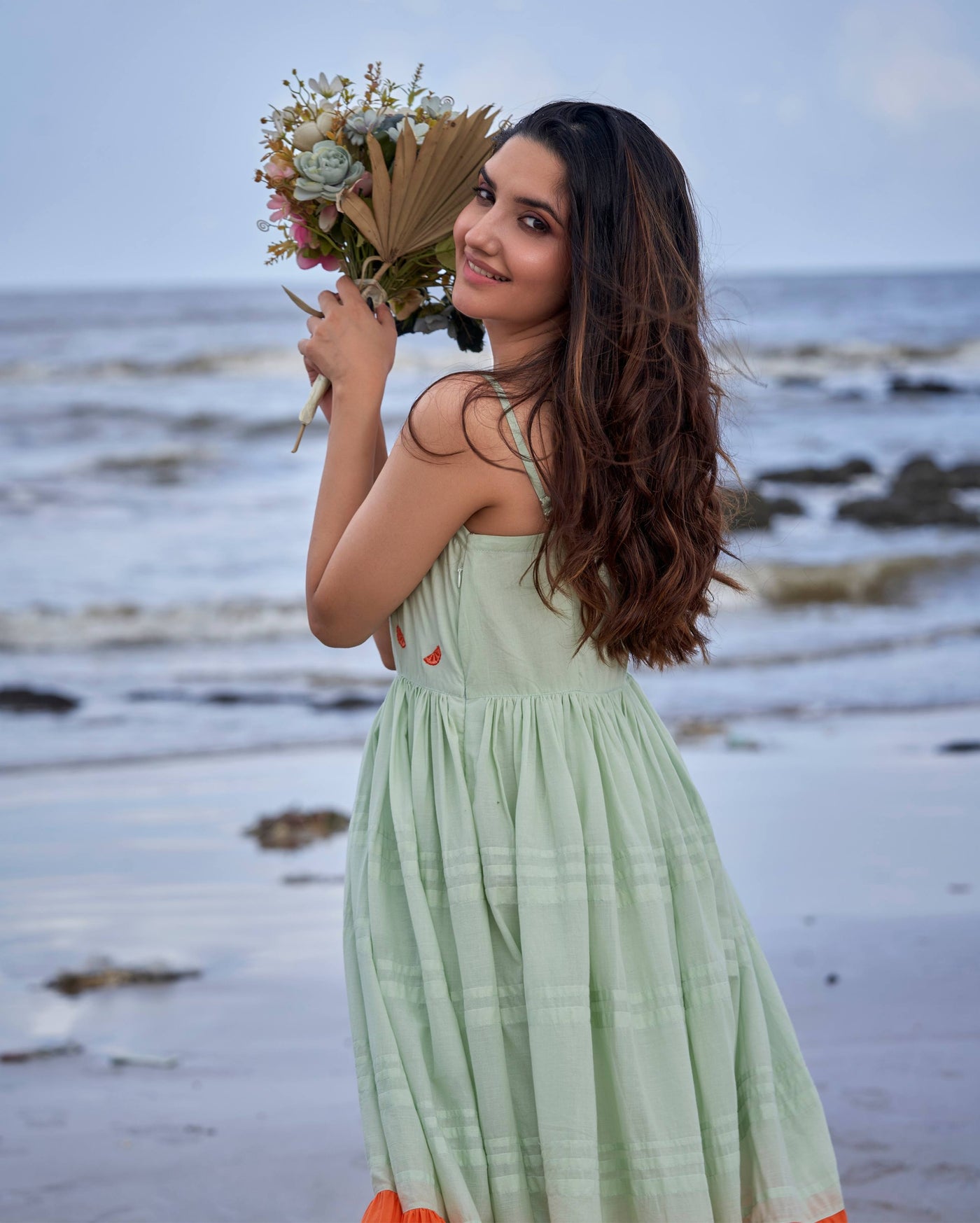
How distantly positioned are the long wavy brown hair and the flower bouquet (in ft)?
0.69

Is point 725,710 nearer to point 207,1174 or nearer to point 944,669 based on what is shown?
point 944,669

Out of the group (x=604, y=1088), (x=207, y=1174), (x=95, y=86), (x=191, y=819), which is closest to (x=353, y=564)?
(x=604, y=1088)

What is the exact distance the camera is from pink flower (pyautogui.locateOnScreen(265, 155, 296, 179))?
1.99 m

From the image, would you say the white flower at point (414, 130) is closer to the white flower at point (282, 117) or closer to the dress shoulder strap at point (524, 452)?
the white flower at point (282, 117)

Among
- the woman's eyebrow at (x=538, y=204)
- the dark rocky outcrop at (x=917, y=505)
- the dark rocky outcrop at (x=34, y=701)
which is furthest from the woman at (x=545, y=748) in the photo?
the dark rocky outcrop at (x=917, y=505)

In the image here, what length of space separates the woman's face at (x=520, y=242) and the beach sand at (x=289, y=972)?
6.74ft

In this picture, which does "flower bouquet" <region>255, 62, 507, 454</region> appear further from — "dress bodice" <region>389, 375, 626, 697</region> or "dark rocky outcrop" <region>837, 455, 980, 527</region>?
"dark rocky outcrop" <region>837, 455, 980, 527</region>

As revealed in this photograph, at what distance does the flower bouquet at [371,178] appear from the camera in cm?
193

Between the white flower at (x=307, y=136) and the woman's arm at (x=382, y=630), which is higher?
the white flower at (x=307, y=136)

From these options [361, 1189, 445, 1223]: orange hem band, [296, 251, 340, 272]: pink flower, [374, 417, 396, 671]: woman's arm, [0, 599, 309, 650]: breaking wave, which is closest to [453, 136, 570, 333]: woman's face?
[374, 417, 396, 671]: woman's arm

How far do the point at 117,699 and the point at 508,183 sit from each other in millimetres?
7112

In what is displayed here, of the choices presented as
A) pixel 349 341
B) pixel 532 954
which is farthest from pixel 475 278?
pixel 532 954

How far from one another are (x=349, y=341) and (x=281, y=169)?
13.2 inches

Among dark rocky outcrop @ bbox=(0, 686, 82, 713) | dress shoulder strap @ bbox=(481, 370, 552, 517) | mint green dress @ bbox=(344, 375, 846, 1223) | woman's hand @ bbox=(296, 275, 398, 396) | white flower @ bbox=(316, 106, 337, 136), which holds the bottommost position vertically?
dark rocky outcrop @ bbox=(0, 686, 82, 713)
